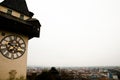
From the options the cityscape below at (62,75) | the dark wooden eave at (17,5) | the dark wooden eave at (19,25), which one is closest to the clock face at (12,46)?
the dark wooden eave at (19,25)

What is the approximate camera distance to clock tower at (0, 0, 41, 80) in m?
9.79

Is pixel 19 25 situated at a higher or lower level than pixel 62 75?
higher

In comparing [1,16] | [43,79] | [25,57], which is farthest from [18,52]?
[43,79]

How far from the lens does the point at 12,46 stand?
10234 millimetres

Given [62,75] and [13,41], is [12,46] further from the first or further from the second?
[62,75]

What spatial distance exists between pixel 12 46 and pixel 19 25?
58.4 inches

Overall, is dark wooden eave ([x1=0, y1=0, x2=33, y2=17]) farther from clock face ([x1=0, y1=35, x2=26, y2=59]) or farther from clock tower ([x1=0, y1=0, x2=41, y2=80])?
clock face ([x1=0, y1=35, x2=26, y2=59])

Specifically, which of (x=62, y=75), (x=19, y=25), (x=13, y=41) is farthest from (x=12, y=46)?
(x=62, y=75)

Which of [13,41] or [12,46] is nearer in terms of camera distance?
[12,46]

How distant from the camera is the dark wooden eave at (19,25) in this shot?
32.0 feet

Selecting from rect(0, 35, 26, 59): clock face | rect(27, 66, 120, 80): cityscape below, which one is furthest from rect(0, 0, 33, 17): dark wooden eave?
rect(27, 66, 120, 80): cityscape below

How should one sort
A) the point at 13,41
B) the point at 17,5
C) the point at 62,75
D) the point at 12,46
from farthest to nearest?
the point at 62,75, the point at 17,5, the point at 13,41, the point at 12,46

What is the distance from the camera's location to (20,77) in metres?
10.3

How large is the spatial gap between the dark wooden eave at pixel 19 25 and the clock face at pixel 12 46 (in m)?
0.53
